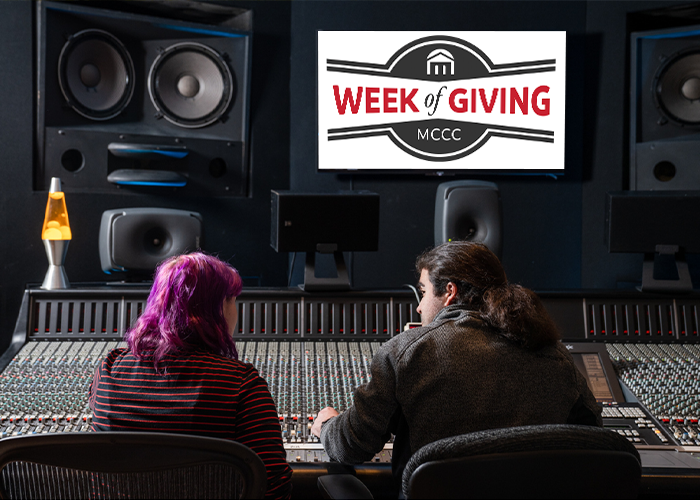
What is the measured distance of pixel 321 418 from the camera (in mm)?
1661

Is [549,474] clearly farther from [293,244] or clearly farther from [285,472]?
[293,244]

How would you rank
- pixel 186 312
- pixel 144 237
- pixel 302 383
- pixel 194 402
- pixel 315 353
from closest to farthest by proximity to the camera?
pixel 194 402 < pixel 186 312 < pixel 302 383 < pixel 315 353 < pixel 144 237

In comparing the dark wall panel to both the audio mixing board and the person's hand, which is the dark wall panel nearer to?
the audio mixing board

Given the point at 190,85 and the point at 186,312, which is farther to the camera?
the point at 190,85

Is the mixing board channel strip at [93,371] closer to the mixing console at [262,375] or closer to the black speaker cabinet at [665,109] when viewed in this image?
the mixing console at [262,375]


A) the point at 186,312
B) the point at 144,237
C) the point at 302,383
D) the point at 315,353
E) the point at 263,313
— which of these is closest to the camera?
the point at 186,312

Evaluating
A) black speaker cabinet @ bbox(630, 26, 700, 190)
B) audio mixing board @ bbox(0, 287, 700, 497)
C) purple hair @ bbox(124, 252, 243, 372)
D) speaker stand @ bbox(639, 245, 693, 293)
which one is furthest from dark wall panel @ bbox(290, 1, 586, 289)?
A: purple hair @ bbox(124, 252, 243, 372)

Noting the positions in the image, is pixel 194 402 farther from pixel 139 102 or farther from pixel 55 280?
pixel 139 102

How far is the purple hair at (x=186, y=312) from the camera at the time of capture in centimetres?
134

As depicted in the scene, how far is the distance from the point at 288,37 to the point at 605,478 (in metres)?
3.24

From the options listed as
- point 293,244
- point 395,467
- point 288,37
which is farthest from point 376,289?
point 288,37

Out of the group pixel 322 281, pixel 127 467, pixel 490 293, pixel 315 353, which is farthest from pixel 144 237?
pixel 127 467

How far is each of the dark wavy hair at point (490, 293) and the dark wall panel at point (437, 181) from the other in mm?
2167

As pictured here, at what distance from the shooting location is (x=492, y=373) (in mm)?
1325
